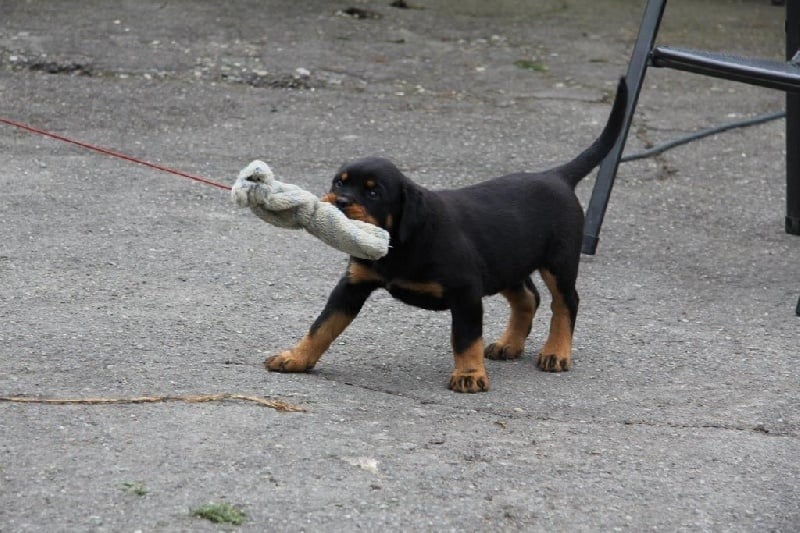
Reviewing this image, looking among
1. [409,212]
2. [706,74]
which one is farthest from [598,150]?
[409,212]

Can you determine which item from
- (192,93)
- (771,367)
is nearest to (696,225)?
(771,367)

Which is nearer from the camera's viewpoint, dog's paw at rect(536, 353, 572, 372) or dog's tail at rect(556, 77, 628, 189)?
dog's paw at rect(536, 353, 572, 372)

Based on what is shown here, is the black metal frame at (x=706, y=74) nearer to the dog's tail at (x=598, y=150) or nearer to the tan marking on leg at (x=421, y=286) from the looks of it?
the dog's tail at (x=598, y=150)

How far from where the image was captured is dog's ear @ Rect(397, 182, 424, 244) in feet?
12.7

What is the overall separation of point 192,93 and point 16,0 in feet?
6.94

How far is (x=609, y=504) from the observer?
3.25 metres

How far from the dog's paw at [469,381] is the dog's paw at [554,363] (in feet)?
Answer: 1.18

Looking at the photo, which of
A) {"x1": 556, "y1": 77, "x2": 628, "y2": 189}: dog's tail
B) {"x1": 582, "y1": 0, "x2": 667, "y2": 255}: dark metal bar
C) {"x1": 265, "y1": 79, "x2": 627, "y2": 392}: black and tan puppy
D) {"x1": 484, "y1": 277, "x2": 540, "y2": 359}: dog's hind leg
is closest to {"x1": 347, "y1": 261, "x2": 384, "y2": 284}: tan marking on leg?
{"x1": 265, "y1": 79, "x2": 627, "y2": 392}: black and tan puppy

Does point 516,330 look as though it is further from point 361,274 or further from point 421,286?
point 361,274

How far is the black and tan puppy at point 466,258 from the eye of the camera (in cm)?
386

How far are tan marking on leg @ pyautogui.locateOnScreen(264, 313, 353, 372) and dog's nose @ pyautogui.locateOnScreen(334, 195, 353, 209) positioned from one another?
0.46 m

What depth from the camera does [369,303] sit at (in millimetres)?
4875

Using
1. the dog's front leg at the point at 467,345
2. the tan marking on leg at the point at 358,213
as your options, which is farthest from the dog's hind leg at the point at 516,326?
the tan marking on leg at the point at 358,213

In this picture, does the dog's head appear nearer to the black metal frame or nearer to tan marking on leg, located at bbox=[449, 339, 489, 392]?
tan marking on leg, located at bbox=[449, 339, 489, 392]
